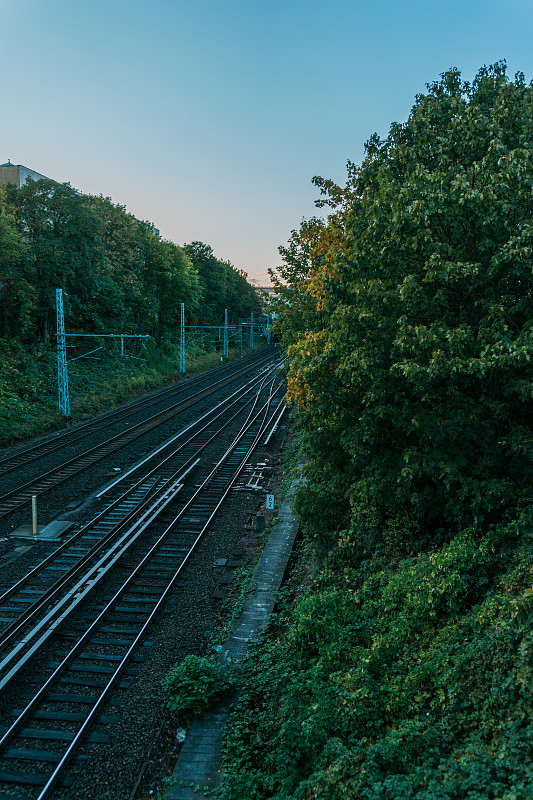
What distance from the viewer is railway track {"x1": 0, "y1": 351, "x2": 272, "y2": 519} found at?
17.0 meters

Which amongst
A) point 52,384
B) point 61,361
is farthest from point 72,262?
point 61,361

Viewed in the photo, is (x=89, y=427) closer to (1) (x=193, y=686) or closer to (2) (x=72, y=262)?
(2) (x=72, y=262)

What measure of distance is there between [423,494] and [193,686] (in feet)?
16.0

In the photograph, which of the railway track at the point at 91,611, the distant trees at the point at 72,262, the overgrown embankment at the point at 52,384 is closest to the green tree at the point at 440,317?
the railway track at the point at 91,611

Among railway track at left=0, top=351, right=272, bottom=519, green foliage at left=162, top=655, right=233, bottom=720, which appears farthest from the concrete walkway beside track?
railway track at left=0, top=351, right=272, bottom=519

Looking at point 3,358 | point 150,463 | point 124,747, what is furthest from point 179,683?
point 3,358

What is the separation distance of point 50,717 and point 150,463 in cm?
1302

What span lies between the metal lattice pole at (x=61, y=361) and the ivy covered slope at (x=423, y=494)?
18.4m

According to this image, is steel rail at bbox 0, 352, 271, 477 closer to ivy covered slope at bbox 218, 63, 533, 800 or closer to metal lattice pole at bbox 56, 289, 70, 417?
metal lattice pole at bbox 56, 289, 70, 417

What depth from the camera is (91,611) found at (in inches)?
407

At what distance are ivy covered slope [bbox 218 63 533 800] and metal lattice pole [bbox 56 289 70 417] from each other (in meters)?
18.4

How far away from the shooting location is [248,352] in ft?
261

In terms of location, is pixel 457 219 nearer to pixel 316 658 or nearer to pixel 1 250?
pixel 316 658

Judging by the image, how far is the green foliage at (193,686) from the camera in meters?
7.68
